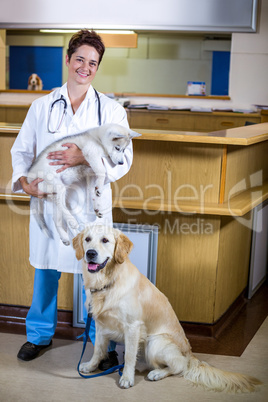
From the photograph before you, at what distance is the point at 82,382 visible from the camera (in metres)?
2.79

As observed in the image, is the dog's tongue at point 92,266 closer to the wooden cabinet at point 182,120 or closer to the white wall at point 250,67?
the wooden cabinet at point 182,120

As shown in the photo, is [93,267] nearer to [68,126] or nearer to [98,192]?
[98,192]

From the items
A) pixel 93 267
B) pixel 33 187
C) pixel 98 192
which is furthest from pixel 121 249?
pixel 33 187

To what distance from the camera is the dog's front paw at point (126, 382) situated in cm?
273

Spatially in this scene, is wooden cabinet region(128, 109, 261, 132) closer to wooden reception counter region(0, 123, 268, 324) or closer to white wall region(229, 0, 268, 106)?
white wall region(229, 0, 268, 106)

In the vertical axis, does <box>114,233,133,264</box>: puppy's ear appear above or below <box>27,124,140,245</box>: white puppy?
below

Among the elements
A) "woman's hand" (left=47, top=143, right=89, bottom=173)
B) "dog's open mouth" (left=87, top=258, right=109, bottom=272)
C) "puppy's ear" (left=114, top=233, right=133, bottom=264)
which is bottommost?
"dog's open mouth" (left=87, top=258, right=109, bottom=272)

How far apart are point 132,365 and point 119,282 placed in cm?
42

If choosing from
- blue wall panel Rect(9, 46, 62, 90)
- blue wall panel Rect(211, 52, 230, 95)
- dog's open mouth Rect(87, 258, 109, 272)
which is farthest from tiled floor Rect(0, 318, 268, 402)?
blue wall panel Rect(9, 46, 62, 90)

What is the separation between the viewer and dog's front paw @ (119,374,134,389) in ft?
8.95

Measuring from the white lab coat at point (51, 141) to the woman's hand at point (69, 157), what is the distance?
8 centimetres

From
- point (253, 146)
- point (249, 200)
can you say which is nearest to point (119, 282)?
point (249, 200)

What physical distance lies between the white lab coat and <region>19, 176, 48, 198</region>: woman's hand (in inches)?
1.4

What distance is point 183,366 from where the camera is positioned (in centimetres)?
279
